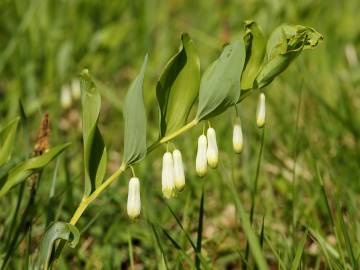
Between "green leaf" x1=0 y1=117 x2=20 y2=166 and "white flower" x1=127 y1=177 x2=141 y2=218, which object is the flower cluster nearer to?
"white flower" x1=127 y1=177 x2=141 y2=218

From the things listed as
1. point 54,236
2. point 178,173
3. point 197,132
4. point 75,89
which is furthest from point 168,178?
point 75,89

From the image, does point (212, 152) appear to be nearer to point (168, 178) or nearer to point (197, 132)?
point (168, 178)

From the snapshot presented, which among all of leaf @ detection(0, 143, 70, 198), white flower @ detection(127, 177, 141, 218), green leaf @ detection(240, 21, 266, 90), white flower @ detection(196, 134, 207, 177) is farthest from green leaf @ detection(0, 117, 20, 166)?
green leaf @ detection(240, 21, 266, 90)

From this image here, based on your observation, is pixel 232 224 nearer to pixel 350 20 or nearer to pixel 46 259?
pixel 46 259

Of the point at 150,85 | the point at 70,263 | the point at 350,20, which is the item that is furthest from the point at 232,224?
the point at 350,20

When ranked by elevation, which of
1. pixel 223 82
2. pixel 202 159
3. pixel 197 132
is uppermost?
pixel 197 132

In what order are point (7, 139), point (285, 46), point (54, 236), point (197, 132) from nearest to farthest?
point (54, 236) → point (285, 46) → point (7, 139) → point (197, 132)
